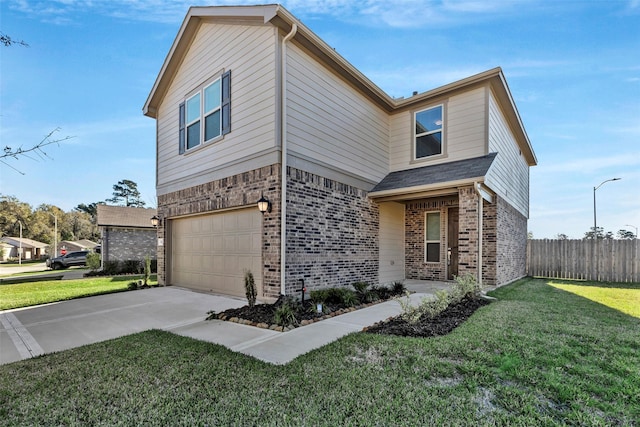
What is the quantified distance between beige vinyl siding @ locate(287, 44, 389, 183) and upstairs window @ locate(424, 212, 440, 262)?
2506 millimetres

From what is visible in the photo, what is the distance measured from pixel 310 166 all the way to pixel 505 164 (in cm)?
733

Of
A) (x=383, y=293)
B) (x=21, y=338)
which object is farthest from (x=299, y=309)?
(x=21, y=338)

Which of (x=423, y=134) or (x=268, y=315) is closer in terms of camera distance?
(x=268, y=315)

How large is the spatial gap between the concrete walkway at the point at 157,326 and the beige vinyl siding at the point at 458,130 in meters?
4.46

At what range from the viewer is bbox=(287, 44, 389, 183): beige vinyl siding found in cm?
710

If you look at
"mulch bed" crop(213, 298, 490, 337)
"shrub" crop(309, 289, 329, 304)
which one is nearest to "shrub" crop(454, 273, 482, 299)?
"mulch bed" crop(213, 298, 490, 337)

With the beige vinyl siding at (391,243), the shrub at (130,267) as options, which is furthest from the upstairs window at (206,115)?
the shrub at (130,267)

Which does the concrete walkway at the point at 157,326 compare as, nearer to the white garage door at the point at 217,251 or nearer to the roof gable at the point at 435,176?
the white garage door at the point at 217,251

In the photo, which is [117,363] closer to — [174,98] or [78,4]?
[78,4]

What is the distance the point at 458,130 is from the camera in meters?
9.42

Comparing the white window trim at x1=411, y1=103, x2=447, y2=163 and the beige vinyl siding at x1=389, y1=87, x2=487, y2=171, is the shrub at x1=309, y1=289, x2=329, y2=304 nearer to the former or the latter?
the beige vinyl siding at x1=389, y1=87, x2=487, y2=171

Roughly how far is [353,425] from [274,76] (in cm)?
637

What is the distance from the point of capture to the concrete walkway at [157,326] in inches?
173

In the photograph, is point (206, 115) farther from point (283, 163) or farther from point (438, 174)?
point (438, 174)
